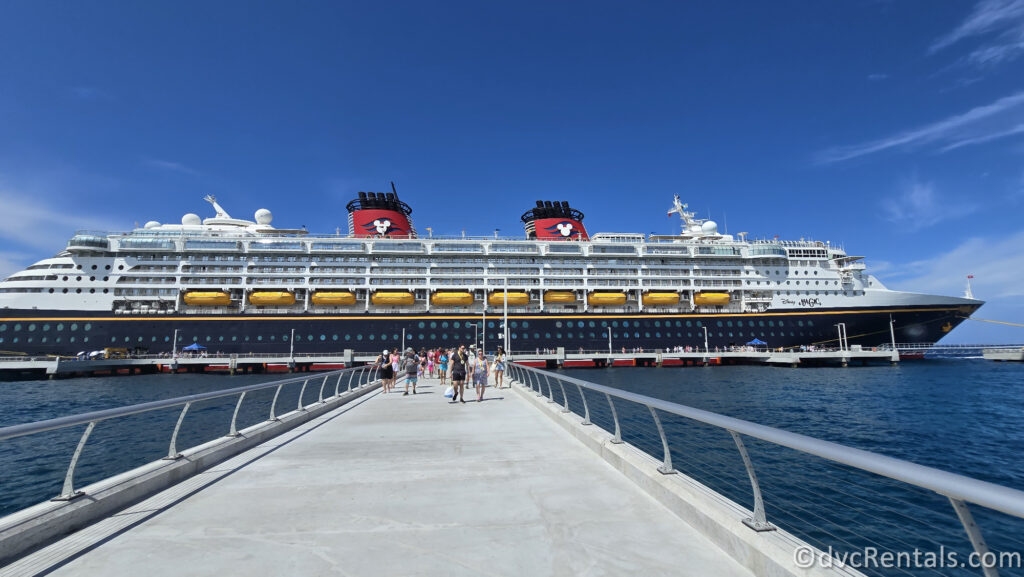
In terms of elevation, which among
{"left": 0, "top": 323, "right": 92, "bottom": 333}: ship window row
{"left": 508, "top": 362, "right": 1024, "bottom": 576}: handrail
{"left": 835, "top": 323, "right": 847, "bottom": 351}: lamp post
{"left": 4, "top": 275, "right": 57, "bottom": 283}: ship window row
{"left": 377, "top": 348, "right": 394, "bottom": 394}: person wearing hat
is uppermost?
{"left": 4, "top": 275, "right": 57, "bottom": 283}: ship window row

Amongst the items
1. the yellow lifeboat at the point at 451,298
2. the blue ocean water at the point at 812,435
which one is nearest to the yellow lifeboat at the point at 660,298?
the yellow lifeboat at the point at 451,298

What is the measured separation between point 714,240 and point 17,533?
52.7 metres

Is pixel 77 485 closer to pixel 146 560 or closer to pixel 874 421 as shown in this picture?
pixel 146 560

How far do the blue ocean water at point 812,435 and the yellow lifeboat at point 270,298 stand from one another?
15.1 metres

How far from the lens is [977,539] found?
73.8 inches

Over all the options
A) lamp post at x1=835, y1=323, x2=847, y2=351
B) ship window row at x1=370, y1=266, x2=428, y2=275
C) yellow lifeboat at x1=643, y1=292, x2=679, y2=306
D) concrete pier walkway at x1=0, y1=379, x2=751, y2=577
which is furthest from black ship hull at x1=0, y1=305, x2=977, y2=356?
concrete pier walkway at x1=0, y1=379, x2=751, y2=577

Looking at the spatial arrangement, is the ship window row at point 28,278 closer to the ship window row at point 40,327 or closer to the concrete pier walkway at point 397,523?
the ship window row at point 40,327

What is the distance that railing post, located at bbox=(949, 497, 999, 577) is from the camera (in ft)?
5.82

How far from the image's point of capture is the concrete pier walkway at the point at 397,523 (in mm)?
3010

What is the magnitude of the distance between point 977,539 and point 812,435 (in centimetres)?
1279

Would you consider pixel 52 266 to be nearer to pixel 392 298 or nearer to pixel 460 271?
pixel 392 298

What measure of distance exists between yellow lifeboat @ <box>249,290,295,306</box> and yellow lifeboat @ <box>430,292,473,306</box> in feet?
40.8

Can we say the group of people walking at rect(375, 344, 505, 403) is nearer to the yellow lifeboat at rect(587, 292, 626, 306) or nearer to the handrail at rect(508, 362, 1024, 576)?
the handrail at rect(508, 362, 1024, 576)

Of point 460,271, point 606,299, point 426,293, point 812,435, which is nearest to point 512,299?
point 460,271
